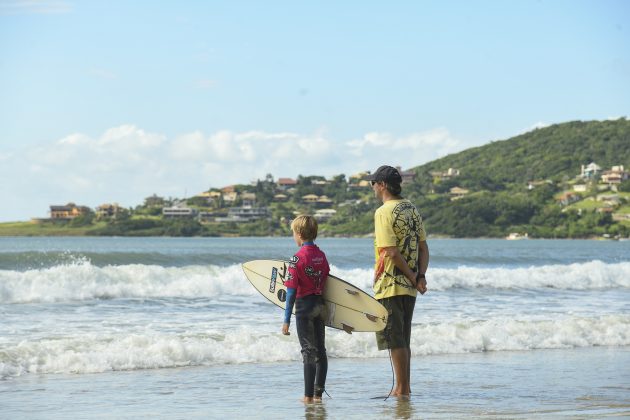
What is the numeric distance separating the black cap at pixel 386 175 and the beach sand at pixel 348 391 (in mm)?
1936

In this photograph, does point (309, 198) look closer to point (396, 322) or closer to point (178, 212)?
point (178, 212)

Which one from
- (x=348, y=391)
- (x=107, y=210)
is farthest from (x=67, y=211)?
(x=348, y=391)

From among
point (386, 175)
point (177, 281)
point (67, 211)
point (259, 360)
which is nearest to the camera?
point (386, 175)

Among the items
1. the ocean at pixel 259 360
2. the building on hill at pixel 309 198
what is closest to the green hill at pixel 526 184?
the building on hill at pixel 309 198

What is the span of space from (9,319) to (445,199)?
436ft

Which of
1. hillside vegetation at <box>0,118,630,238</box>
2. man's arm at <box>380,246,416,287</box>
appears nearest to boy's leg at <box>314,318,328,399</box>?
man's arm at <box>380,246,416,287</box>

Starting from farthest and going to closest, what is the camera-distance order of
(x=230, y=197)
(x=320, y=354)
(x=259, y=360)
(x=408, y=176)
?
(x=408, y=176) < (x=230, y=197) < (x=259, y=360) < (x=320, y=354)

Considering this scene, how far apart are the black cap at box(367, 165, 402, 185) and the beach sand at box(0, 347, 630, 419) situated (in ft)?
6.35

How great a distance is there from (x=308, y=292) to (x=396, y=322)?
79cm

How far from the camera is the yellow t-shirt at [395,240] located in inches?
312

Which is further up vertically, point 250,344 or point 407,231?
point 407,231

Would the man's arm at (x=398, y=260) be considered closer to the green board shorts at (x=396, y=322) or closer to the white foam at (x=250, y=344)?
the green board shorts at (x=396, y=322)

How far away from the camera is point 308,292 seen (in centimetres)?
805

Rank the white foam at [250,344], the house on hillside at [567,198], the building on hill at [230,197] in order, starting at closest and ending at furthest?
the white foam at [250,344] → the house on hillside at [567,198] → the building on hill at [230,197]
